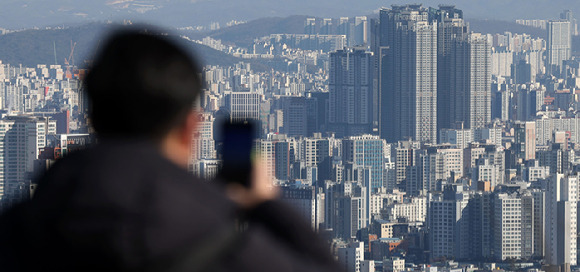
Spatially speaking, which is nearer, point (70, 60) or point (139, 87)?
point (139, 87)

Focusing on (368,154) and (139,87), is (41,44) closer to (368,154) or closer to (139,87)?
(368,154)

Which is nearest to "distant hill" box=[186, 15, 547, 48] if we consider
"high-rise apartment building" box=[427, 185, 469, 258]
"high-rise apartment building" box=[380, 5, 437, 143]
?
"high-rise apartment building" box=[380, 5, 437, 143]

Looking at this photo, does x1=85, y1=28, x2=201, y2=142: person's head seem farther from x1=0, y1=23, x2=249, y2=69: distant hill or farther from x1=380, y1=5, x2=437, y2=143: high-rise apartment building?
x1=0, y1=23, x2=249, y2=69: distant hill

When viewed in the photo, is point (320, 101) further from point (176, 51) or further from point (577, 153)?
point (176, 51)

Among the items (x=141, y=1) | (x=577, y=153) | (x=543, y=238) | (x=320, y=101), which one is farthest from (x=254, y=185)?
(x=141, y=1)

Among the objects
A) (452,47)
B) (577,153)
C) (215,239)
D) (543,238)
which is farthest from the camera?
(452,47)

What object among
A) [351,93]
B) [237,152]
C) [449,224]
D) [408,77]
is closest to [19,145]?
[449,224]

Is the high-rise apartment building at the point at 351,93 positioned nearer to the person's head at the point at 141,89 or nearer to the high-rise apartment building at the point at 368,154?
the high-rise apartment building at the point at 368,154
